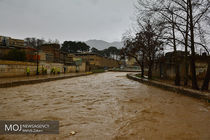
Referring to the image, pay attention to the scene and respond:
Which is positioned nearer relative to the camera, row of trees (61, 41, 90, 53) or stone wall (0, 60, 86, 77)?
stone wall (0, 60, 86, 77)

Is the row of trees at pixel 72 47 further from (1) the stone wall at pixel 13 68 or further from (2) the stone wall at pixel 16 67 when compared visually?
(1) the stone wall at pixel 13 68

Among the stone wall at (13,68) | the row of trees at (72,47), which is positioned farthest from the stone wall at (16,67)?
the row of trees at (72,47)

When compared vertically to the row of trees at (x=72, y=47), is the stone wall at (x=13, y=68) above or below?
below

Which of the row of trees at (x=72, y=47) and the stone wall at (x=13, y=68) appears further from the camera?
the row of trees at (x=72, y=47)

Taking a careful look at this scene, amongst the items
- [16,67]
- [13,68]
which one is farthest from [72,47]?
[13,68]

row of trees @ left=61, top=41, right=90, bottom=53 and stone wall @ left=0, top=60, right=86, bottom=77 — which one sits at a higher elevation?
row of trees @ left=61, top=41, right=90, bottom=53

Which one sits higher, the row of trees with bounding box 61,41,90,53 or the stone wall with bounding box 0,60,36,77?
the row of trees with bounding box 61,41,90,53

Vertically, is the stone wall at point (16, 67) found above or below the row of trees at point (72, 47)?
below

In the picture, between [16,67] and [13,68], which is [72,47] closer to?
[16,67]

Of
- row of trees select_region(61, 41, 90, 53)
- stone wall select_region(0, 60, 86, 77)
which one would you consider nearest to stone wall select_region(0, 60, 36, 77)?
stone wall select_region(0, 60, 86, 77)

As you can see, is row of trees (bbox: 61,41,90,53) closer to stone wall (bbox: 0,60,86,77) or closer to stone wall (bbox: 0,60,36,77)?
stone wall (bbox: 0,60,86,77)

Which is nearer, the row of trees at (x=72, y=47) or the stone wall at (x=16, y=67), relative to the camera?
the stone wall at (x=16, y=67)

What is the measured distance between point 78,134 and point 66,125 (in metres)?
0.50

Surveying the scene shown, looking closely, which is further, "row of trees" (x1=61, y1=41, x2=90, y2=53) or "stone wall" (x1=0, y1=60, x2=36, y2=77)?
"row of trees" (x1=61, y1=41, x2=90, y2=53)
